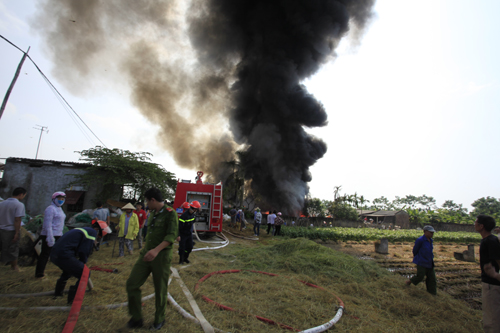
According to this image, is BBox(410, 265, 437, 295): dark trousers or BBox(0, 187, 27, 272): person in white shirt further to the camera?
BBox(410, 265, 437, 295): dark trousers

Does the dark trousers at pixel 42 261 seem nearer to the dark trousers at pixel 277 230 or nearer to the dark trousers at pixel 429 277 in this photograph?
the dark trousers at pixel 429 277

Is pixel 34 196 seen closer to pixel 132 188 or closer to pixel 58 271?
pixel 132 188

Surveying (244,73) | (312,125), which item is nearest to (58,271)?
(312,125)

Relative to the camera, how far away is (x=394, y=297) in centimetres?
486

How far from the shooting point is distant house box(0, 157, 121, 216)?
1491 cm

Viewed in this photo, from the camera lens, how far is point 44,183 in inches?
605

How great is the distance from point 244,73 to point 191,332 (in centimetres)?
3023

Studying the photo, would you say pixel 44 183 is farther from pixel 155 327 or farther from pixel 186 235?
pixel 155 327

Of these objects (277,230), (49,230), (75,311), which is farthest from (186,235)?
(277,230)

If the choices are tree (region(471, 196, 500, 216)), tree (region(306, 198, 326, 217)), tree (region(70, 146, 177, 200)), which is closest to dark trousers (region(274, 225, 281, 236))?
tree (region(70, 146, 177, 200))

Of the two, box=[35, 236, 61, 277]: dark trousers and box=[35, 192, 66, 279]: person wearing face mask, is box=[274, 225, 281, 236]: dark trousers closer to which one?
box=[35, 192, 66, 279]: person wearing face mask

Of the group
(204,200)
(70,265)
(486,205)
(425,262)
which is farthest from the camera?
(486,205)

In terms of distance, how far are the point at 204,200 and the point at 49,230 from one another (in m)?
7.44

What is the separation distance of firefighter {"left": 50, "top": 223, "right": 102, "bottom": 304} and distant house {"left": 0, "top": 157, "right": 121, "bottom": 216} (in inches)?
534
